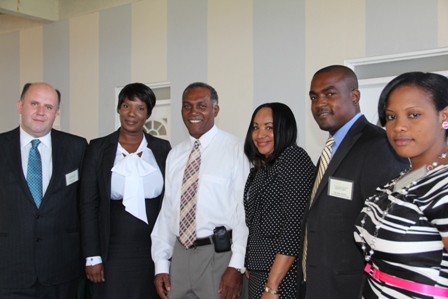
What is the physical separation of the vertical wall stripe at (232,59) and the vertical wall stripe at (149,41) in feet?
2.32

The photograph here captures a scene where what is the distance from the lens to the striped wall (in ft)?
12.7

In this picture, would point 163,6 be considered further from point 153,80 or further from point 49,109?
point 49,109

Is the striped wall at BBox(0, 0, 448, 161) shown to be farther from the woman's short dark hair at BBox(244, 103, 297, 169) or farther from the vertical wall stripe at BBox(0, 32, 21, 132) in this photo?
the woman's short dark hair at BBox(244, 103, 297, 169)

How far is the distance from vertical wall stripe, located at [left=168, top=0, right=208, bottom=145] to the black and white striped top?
380 centimetres

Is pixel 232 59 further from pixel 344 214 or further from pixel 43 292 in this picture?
pixel 344 214

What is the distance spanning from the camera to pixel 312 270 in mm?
1940

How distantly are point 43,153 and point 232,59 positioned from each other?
2.62m

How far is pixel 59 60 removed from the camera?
6391 millimetres

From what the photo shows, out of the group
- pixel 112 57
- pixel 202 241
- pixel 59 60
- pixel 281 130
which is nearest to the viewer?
pixel 281 130

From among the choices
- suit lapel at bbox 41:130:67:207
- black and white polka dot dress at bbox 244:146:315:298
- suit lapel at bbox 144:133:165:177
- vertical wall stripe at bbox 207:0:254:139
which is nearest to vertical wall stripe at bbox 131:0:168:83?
vertical wall stripe at bbox 207:0:254:139

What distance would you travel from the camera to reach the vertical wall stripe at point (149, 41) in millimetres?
5375

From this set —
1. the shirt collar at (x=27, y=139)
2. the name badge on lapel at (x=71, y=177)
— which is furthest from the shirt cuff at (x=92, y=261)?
the shirt collar at (x=27, y=139)

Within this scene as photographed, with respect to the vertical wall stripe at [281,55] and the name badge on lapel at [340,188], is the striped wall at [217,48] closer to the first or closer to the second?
the vertical wall stripe at [281,55]

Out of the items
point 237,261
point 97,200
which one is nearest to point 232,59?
point 97,200
